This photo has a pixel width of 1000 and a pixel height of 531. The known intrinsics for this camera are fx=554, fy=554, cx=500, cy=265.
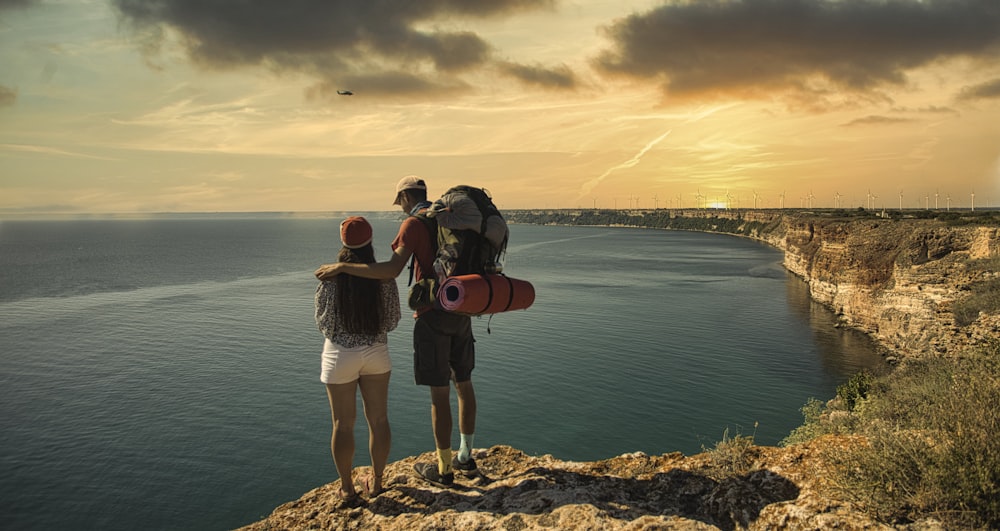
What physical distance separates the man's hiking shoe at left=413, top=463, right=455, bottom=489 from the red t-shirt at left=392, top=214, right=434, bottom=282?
202 centimetres

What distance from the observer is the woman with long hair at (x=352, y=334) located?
5.23m

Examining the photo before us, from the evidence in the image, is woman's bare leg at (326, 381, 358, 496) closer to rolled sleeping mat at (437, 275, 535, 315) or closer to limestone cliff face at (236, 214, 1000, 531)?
limestone cliff face at (236, 214, 1000, 531)

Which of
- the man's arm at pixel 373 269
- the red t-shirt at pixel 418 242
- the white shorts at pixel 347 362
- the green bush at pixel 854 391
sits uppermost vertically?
the red t-shirt at pixel 418 242

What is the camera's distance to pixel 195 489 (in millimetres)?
18125

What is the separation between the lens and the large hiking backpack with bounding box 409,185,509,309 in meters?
5.16

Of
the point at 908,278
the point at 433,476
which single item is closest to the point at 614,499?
the point at 433,476

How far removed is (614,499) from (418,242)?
3052 millimetres

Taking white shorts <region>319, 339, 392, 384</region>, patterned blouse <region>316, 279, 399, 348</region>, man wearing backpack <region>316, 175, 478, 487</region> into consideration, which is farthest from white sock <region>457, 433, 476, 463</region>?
patterned blouse <region>316, 279, 399, 348</region>

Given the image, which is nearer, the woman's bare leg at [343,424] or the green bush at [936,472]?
the green bush at [936,472]

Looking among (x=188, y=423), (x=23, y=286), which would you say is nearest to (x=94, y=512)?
(x=188, y=423)

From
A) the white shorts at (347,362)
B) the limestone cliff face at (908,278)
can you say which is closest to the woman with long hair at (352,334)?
the white shorts at (347,362)

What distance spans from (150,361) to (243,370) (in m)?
6.95

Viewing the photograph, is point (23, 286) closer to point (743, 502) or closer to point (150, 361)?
point (150, 361)

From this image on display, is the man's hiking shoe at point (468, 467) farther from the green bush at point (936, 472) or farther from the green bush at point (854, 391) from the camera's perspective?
the green bush at point (854, 391)
